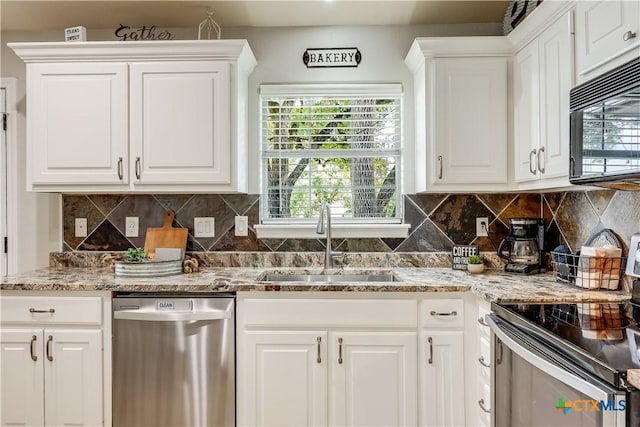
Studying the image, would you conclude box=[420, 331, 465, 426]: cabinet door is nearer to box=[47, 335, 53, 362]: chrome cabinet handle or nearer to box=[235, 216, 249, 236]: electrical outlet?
box=[235, 216, 249, 236]: electrical outlet

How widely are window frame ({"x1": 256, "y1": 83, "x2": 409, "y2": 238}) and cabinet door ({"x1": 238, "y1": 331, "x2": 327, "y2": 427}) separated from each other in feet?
2.45

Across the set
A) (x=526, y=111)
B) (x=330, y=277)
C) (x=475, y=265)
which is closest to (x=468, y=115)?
(x=526, y=111)

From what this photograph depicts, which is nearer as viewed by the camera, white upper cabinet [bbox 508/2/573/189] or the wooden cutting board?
white upper cabinet [bbox 508/2/573/189]

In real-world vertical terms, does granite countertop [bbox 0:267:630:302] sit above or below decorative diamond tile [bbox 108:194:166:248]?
below

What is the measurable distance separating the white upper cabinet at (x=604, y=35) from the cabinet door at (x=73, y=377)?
239 centimetres

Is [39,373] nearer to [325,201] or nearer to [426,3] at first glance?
[325,201]

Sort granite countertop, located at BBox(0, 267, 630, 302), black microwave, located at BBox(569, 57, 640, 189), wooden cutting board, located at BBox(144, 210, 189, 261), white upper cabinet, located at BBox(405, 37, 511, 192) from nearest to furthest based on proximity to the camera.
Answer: black microwave, located at BBox(569, 57, 640, 189), granite countertop, located at BBox(0, 267, 630, 302), white upper cabinet, located at BBox(405, 37, 511, 192), wooden cutting board, located at BBox(144, 210, 189, 261)

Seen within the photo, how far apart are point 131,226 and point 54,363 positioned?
0.87 metres

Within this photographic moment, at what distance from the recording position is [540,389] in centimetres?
123

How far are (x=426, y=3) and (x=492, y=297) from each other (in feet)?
5.32

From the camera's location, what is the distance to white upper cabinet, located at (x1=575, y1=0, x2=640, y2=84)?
1396 mm

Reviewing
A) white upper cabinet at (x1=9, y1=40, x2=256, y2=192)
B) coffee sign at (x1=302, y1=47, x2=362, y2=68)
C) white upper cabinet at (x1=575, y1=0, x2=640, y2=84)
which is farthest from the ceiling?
white upper cabinet at (x1=575, y1=0, x2=640, y2=84)

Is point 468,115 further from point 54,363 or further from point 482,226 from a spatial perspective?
point 54,363

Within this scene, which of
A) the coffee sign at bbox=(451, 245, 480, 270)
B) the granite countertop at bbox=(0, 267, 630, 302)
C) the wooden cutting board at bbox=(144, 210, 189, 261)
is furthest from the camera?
the wooden cutting board at bbox=(144, 210, 189, 261)
